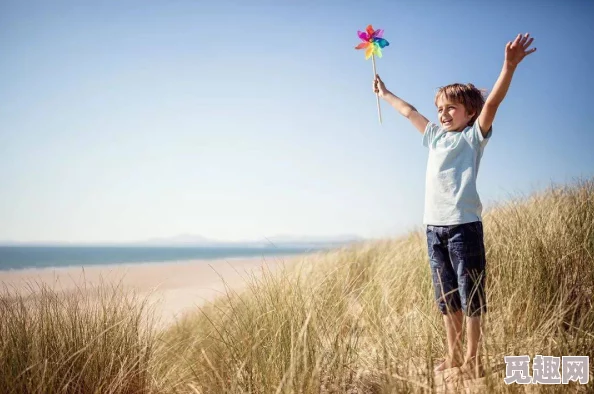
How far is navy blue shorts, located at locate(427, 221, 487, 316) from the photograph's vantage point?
2179 millimetres

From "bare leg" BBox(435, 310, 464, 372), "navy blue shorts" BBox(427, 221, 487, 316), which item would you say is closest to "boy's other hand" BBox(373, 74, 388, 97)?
"navy blue shorts" BBox(427, 221, 487, 316)

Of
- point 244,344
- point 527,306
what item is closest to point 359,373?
point 244,344

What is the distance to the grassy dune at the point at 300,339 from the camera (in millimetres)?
1923

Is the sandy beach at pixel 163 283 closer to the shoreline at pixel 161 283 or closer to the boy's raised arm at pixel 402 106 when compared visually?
the shoreline at pixel 161 283

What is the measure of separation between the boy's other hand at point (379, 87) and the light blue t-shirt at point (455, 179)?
720 millimetres

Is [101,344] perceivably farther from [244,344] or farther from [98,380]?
[244,344]

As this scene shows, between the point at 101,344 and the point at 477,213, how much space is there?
245 centimetres

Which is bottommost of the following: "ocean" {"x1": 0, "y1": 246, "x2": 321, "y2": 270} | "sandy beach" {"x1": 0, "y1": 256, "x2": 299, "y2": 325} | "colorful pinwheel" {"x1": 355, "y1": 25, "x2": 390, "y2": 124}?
"ocean" {"x1": 0, "y1": 246, "x2": 321, "y2": 270}

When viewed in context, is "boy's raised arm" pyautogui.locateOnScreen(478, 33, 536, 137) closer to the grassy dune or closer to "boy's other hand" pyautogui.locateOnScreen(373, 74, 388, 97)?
"boy's other hand" pyautogui.locateOnScreen(373, 74, 388, 97)

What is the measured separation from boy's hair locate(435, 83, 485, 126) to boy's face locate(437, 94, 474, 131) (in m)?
0.03

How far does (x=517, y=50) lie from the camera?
2021 mm

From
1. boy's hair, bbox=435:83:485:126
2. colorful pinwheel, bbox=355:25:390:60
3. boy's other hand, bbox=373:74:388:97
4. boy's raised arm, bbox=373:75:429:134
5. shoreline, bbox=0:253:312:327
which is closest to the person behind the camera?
boy's hair, bbox=435:83:485:126

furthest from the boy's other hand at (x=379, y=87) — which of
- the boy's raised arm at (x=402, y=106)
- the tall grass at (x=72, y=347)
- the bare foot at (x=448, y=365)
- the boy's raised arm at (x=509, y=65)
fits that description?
the tall grass at (x=72, y=347)

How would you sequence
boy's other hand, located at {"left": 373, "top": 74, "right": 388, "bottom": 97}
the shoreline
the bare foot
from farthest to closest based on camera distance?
boy's other hand, located at {"left": 373, "top": 74, "right": 388, "bottom": 97} < the shoreline < the bare foot
